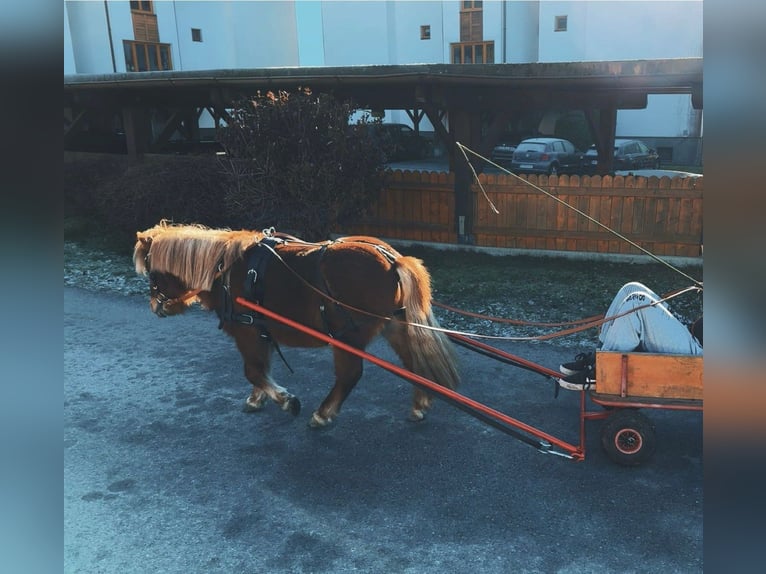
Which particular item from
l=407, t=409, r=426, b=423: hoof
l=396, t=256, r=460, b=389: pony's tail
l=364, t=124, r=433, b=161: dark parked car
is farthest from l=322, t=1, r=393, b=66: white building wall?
l=407, t=409, r=426, b=423: hoof

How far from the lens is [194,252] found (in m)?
4.77

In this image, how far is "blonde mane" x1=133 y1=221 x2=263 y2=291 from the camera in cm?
471

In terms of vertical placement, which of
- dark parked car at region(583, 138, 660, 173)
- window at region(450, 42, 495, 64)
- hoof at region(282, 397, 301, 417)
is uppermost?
window at region(450, 42, 495, 64)

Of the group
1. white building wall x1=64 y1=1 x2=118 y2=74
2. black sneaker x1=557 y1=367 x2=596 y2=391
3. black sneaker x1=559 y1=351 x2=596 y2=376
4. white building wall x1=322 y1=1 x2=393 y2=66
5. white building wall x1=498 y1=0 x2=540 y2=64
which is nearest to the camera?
black sneaker x1=557 y1=367 x2=596 y2=391

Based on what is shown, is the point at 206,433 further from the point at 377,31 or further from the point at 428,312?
the point at 377,31

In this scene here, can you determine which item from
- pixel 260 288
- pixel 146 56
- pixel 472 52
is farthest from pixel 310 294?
pixel 146 56

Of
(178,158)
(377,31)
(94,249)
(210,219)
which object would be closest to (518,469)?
(210,219)

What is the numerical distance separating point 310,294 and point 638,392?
2.49m

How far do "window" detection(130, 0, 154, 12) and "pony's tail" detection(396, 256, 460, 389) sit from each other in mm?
31483

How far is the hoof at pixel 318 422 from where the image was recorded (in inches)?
185

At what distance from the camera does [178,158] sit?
1151 centimetres

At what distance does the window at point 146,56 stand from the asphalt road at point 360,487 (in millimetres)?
28730

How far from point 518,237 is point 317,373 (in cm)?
541

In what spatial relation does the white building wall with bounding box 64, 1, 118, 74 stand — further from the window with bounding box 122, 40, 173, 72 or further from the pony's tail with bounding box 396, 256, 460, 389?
the pony's tail with bounding box 396, 256, 460, 389
